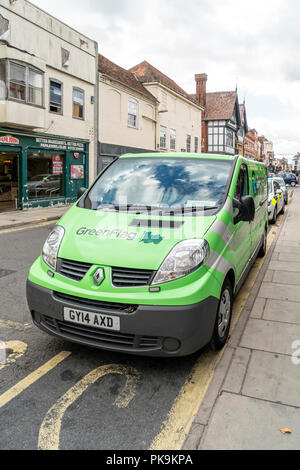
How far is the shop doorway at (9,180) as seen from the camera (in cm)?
1642

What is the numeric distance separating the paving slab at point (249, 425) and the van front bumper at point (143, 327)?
0.53 meters

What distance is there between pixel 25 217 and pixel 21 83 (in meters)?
5.76

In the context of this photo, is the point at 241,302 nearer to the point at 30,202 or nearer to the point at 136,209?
the point at 136,209

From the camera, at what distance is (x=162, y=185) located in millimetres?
4203

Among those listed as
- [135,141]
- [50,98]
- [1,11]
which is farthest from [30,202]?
[135,141]

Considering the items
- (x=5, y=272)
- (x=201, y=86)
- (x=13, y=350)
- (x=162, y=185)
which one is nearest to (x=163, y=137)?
(x=201, y=86)

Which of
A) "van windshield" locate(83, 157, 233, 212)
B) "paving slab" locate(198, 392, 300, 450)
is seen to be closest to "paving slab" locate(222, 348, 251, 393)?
"paving slab" locate(198, 392, 300, 450)

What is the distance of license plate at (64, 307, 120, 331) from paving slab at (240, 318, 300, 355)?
1.56m

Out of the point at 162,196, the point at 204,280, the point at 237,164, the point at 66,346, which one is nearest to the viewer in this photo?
the point at 204,280

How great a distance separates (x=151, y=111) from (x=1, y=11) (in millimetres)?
14042

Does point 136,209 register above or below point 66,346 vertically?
above

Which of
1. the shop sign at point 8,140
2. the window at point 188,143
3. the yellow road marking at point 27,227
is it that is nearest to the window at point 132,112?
the shop sign at point 8,140

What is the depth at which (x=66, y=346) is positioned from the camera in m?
3.77

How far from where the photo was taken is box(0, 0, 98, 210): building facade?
14945 millimetres
